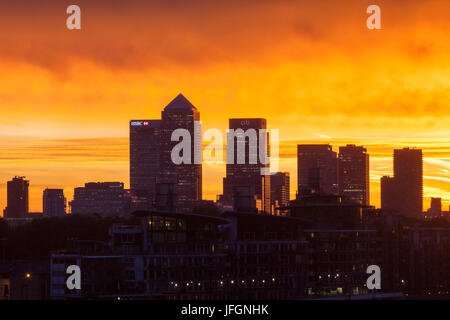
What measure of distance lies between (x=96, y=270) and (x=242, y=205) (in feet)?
118

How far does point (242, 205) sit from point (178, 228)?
24224 millimetres

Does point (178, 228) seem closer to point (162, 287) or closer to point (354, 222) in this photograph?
point (162, 287)

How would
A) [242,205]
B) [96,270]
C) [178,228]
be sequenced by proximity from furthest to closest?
[242,205], [178,228], [96,270]

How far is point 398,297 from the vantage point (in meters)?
166

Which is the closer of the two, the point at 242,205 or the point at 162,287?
the point at 162,287

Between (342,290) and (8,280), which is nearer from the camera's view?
(8,280)
